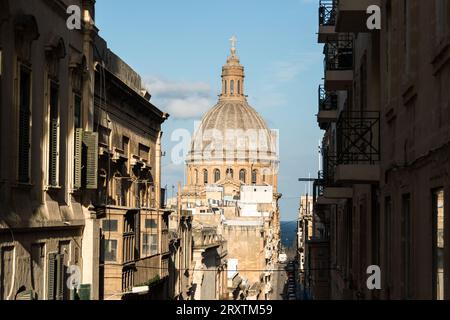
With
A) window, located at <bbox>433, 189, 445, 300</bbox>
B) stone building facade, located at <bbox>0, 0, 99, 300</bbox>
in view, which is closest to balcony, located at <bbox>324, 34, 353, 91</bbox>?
stone building facade, located at <bbox>0, 0, 99, 300</bbox>

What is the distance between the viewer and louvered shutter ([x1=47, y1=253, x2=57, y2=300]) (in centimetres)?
1413

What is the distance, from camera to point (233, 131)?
148250 mm

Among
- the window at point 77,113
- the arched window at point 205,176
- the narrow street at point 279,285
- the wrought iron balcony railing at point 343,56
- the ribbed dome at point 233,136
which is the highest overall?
the ribbed dome at point 233,136

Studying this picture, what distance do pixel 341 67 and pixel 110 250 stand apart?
7.21 metres

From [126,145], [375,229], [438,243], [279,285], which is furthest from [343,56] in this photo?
[279,285]

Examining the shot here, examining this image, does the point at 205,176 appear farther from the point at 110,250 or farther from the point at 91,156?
the point at 91,156

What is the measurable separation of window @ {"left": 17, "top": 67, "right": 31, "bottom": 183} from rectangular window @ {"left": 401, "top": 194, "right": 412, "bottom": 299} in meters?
5.32

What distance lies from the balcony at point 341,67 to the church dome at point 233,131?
11786 centimetres

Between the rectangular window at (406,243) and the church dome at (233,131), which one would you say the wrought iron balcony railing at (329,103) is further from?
the church dome at (233,131)

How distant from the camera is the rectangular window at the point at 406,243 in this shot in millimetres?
10883

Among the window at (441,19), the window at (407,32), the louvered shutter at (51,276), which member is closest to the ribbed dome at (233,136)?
the louvered shutter at (51,276)
